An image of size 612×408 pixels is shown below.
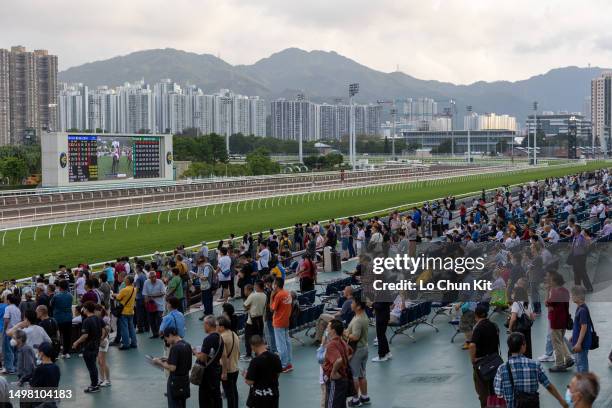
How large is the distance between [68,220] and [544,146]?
176 meters

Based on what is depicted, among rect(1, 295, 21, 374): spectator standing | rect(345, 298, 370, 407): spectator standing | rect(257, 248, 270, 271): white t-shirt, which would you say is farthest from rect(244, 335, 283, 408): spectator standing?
rect(257, 248, 270, 271): white t-shirt

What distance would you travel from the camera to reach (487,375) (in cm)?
826

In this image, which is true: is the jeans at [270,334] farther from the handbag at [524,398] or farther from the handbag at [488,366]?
the handbag at [524,398]

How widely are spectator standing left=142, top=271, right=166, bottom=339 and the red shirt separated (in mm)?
5941

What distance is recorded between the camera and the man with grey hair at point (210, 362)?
349 inches

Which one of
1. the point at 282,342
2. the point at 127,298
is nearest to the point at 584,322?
the point at 282,342

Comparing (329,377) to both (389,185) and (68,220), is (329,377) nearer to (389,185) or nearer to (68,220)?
(68,220)

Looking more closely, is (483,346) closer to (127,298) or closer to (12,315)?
(127,298)

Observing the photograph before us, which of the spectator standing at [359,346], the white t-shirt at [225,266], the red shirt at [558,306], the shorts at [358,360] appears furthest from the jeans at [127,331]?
the red shirt at [558,306]

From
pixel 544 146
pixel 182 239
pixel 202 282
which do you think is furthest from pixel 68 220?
pixel 544 146

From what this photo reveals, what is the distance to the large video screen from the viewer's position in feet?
173

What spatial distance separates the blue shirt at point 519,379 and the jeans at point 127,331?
7014 millimetres

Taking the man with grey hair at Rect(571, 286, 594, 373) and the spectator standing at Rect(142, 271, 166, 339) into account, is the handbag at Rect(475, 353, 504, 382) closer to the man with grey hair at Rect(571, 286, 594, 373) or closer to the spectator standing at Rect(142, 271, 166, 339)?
the man with grey hair at Rect(571, 286, 594, 373)

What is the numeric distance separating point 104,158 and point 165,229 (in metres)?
20.9
